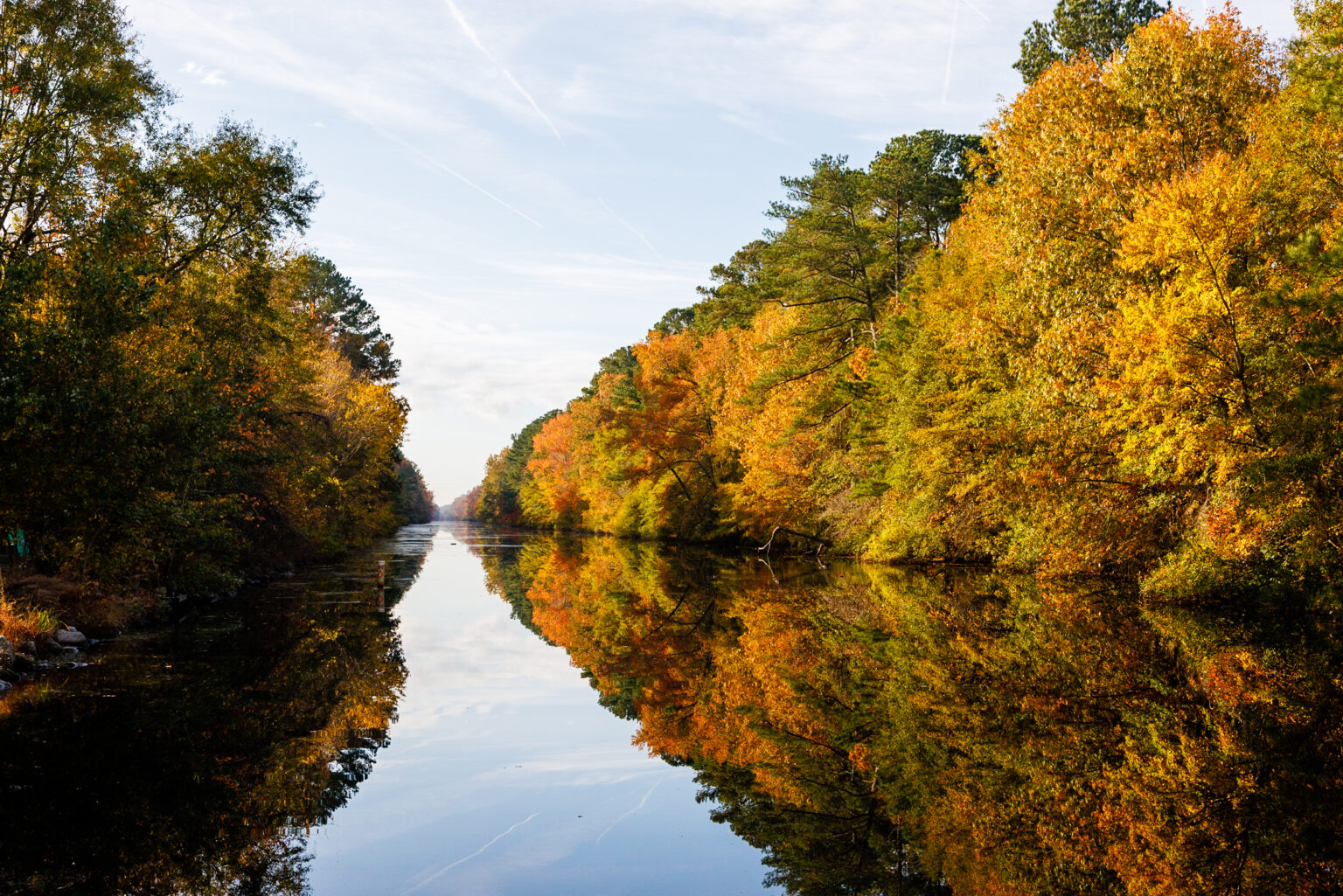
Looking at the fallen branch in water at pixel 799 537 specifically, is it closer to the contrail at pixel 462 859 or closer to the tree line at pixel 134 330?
the tree line at pixel 134 330

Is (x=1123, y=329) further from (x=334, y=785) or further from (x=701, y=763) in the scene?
(x=334, y=785)

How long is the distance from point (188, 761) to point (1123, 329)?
54.3 feet

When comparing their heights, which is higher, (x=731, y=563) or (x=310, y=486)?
(x=310, y=486)

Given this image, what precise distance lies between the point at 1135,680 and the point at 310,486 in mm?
29090

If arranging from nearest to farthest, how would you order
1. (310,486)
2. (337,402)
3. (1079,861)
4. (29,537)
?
(1079,861) → (29,537) → (310,486) → (337,402)

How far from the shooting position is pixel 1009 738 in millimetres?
8430

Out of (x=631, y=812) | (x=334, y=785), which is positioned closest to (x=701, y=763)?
(x=631, y=812)

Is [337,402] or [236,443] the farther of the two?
[337,402]

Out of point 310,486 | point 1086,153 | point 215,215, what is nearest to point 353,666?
point 215,215

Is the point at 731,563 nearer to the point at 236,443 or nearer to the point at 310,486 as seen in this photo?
the point at 310,486

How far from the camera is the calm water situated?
575 centimetres

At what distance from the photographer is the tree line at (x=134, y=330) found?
13492mm

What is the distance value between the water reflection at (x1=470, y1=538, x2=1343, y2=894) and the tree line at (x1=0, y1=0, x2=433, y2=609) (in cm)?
865

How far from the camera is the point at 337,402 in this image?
1601 inches
